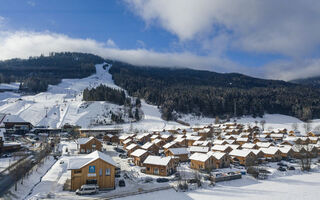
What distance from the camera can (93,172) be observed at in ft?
79.3

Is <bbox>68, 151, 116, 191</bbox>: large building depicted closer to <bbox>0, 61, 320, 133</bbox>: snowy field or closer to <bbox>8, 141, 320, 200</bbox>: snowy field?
<bbox>8, 141, 320, 200</bbox>: snowy field

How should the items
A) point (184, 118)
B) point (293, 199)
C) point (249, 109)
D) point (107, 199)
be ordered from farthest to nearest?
point (249, 109)
point (184, 118)
point (293, 199)
point (107, 199)

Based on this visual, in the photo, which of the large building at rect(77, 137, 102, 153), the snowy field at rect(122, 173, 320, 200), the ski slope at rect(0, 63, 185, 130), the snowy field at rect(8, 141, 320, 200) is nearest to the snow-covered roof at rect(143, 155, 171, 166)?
the snowy field at rect(8, 141, 320, 200)

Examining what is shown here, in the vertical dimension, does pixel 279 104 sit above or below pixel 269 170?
above

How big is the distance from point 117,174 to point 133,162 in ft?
28.6

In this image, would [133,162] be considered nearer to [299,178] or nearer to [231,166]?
[231,166]

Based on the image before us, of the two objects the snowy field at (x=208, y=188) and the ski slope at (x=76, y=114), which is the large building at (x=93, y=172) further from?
the ski slope at (x=76, y=114)

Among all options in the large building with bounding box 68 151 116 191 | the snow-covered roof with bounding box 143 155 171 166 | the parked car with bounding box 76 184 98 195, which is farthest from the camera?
the snow-covered roof with bounding box 143 155 171 166

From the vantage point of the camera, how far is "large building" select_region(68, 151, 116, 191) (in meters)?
23.5

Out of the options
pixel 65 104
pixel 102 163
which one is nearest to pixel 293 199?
pixel 102 163

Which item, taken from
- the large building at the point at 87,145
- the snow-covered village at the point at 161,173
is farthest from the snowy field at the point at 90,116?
the large building at the point at 87,145

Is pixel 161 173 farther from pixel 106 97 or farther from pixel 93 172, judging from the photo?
pixel 106 97

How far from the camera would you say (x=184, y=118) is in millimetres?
100750

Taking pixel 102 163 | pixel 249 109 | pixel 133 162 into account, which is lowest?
pixel 133 162
